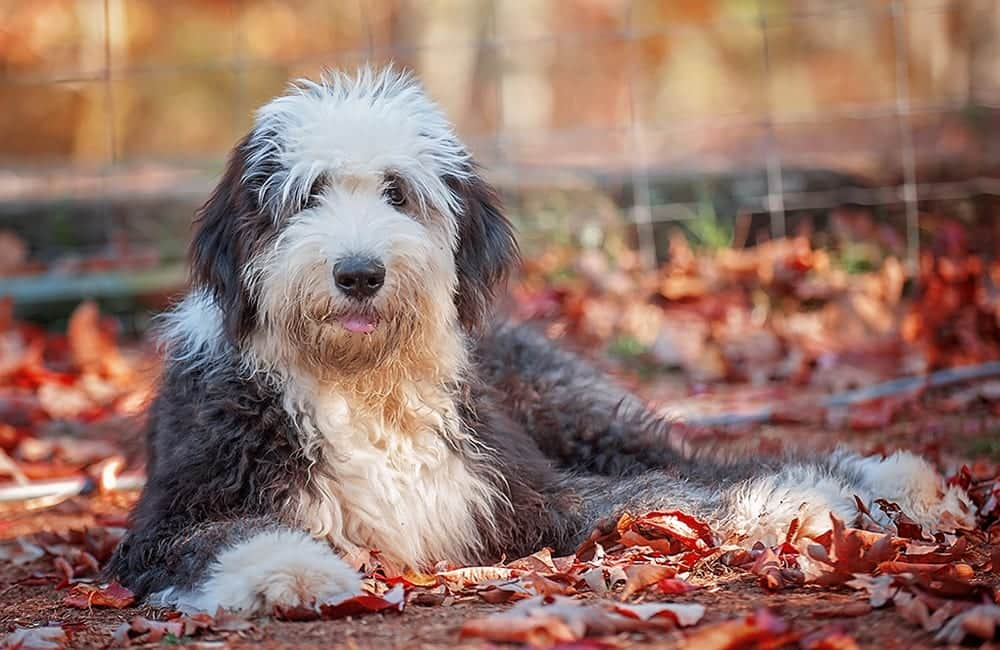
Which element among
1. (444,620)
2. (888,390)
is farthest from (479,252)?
(888,390)

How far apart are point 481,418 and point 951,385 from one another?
11.3 ft

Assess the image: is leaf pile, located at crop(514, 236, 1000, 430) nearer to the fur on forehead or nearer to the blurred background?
the blurred background

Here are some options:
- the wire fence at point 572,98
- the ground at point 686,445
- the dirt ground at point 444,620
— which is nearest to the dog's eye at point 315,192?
the ground at point 686,445

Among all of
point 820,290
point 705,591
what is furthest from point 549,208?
point 705,591

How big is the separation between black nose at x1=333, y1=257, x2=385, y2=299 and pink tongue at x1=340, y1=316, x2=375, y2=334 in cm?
9

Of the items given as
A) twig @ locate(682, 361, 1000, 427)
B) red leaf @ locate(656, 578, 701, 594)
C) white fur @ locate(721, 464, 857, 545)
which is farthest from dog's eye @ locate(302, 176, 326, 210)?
twig @ locate(682, 361, 1000, 427)

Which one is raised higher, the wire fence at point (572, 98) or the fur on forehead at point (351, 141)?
the wire fence at point (572, 98)

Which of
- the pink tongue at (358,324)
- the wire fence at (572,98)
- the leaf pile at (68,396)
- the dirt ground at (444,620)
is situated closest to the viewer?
the dirt ground at (444,620)

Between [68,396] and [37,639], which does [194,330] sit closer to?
[37,639]

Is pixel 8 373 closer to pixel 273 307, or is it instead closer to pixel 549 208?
pixel 549 208

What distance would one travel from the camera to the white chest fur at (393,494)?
13.1 ft

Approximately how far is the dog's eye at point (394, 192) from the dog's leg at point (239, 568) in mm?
1008

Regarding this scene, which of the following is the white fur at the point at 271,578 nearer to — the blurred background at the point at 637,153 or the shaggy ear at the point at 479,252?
the shaggy ear at the point at 479,252

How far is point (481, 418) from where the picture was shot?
4.30 meters
